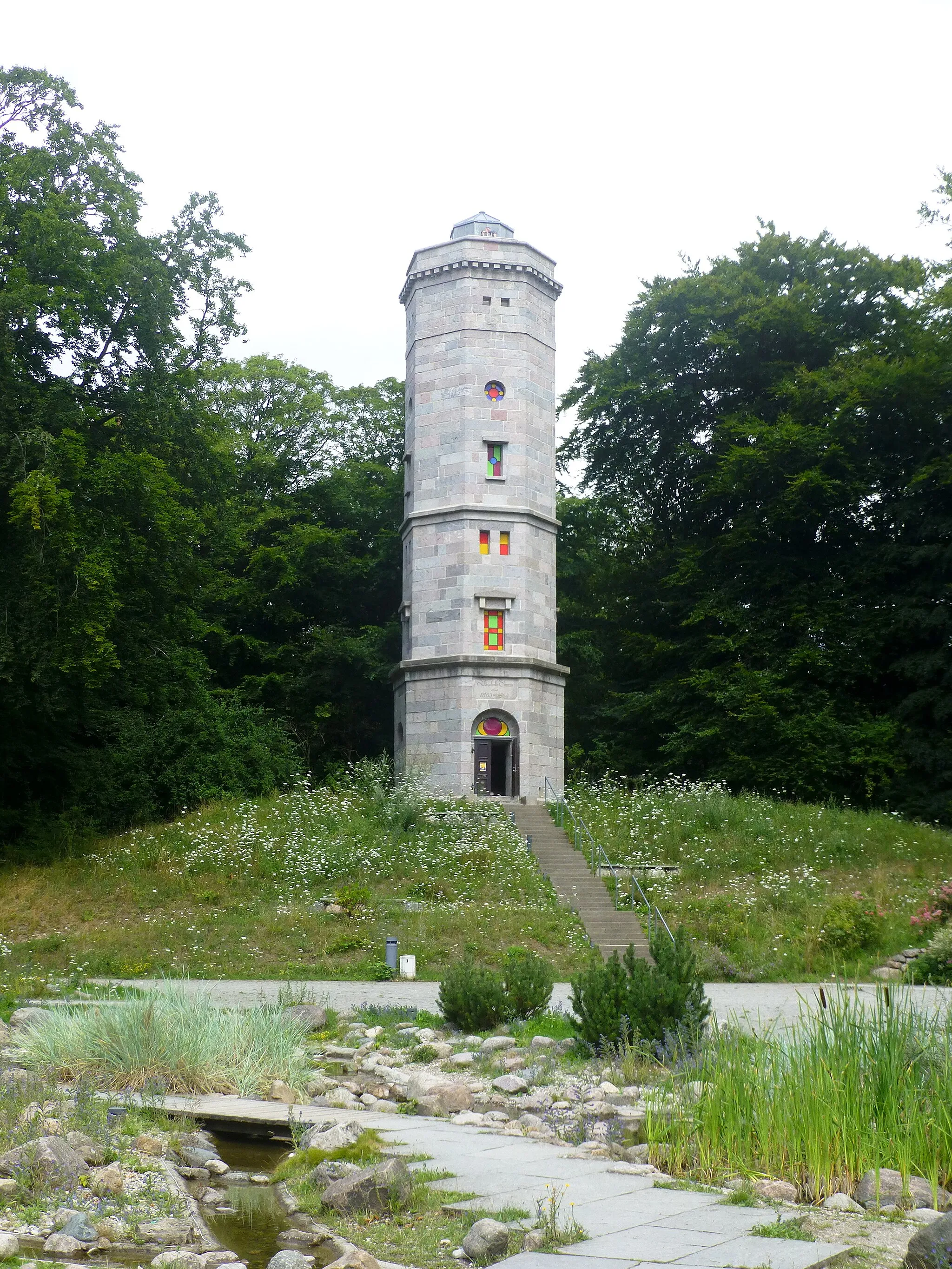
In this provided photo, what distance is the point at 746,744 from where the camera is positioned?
34.6 metres

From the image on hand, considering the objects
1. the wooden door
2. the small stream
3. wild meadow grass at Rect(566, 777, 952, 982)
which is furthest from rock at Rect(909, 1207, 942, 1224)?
the wooden door

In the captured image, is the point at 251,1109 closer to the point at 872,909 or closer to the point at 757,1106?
the point at 757,1106

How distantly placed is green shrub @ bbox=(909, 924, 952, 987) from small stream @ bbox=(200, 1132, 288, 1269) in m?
11.7

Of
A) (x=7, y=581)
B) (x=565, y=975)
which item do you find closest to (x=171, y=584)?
(x=7, y=581)

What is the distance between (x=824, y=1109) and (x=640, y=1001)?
401 cm

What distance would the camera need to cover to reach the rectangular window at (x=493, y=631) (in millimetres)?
31219

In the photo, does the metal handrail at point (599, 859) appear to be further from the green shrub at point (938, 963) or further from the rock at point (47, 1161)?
the rock at point (47, 1161)

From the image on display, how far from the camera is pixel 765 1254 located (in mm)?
5516

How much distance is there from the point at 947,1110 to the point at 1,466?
891 inches

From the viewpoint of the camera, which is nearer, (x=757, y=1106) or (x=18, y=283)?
(x=757, y=1106)

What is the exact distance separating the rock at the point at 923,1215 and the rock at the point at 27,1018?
7692 mm

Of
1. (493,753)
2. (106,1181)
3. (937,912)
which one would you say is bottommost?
(106,1181)

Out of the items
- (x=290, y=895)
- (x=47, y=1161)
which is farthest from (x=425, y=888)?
(x=47, y=1161)

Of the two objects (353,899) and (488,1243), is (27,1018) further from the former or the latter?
(353,899)
